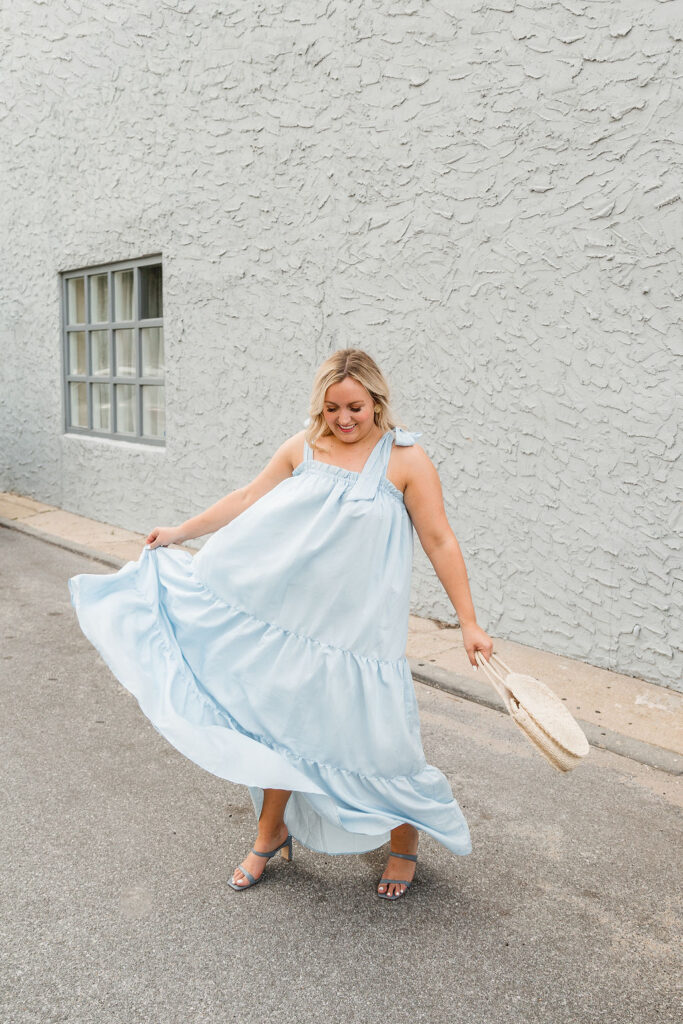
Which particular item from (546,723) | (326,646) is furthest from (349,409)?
(546,723)

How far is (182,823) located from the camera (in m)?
3.27

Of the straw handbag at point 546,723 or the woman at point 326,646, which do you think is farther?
the woman at point 326,646

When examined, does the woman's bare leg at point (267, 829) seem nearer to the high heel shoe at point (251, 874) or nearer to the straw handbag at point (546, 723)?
the high heel shoe at point (251, 874)

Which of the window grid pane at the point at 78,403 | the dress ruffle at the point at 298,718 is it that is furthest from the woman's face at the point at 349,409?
the window grid pane at the point at 78,403

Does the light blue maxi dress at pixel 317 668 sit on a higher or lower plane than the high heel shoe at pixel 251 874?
higher

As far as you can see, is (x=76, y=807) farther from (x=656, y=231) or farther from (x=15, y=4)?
(x=15, y=4)

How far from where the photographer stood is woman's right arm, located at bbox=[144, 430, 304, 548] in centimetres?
291

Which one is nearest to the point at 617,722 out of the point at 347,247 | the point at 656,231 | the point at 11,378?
the point at 656,231

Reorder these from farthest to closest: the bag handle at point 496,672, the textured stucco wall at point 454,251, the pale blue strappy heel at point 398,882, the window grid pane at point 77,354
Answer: the window grid pane at point 77,354
the textured stucco wall at point 454,251
the pale blue strappy heel at point 398,882
the bag handle at point 496,672

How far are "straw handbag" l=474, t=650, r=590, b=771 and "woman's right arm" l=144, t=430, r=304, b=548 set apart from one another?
96cm

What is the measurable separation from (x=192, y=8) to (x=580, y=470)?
5141 millimetres

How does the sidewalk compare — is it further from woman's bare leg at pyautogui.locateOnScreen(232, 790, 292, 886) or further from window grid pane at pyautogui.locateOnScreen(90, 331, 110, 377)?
window grid pane at pyautogui.locateOnScreen(90, 331, 110, 377)

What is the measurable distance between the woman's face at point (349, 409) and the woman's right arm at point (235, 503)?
22cm

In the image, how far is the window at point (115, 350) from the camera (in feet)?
28.3
